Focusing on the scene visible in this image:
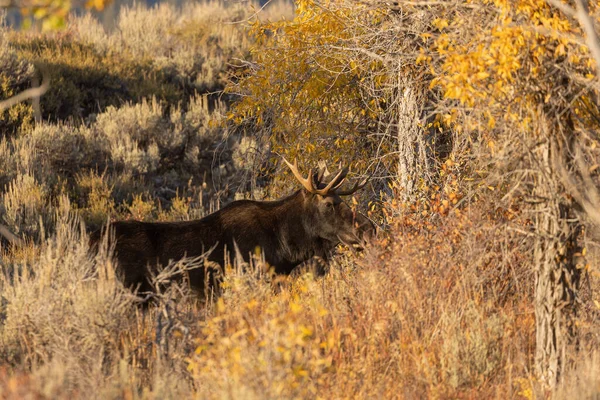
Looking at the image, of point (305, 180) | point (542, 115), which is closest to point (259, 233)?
point (305, 180)

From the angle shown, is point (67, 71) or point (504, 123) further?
point (67, 71)

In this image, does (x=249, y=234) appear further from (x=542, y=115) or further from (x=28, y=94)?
(x=28, y=94)

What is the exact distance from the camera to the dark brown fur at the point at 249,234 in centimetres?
863

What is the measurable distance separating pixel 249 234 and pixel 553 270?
356cm

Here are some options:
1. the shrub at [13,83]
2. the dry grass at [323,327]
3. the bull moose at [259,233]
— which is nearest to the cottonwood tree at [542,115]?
the dry grass at [323,327]

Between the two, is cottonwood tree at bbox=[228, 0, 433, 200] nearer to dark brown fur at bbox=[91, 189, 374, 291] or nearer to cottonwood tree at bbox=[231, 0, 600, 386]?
dark brown fur at bbox=[91, 189, 374, 291]

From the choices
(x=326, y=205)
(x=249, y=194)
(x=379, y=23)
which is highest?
(x=379, y=23)

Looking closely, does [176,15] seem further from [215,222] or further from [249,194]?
[215,222]

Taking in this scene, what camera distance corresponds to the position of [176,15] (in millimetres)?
26531

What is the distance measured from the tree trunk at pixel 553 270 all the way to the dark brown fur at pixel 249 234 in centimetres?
287

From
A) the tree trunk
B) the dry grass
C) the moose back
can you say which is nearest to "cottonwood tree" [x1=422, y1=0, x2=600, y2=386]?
the tree trunk

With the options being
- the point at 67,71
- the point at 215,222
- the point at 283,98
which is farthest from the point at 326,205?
the point at 67,71

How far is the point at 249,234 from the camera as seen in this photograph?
9.34 meters

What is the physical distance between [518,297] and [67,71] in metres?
13.6
